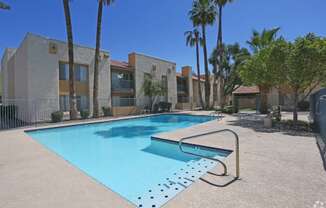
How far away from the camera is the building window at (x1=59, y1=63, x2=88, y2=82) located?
1903cm

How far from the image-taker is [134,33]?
21.0 metres

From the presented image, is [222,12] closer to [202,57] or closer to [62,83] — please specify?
[202,57]

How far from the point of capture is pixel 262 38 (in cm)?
1675

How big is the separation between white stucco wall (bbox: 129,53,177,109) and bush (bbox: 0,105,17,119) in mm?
13594

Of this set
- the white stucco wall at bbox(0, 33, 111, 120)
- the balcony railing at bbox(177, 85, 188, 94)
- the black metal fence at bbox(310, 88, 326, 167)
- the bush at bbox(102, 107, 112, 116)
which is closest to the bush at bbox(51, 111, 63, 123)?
the white stucco wall at bbox(0, 33, 111, 120)

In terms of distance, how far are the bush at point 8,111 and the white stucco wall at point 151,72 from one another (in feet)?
44.6

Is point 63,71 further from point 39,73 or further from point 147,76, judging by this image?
point 147,76

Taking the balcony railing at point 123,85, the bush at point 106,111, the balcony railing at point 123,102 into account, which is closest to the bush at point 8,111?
the bush at point 106,111

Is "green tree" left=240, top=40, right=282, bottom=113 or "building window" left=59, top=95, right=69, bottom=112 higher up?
"green tree" left=240, top=40, right=282, bottom=113

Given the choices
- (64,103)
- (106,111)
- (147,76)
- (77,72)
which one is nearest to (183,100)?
(147,76)

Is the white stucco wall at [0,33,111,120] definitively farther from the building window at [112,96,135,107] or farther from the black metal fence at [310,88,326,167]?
the black metal fence at [310,88,326,167]

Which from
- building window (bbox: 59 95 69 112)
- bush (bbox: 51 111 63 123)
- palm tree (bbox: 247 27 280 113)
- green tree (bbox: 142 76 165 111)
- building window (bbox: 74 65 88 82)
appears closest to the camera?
bush (bbox: 51 111 63 123)

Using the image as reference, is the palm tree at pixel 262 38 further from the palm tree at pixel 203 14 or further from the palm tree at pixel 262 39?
the palm tree at pixel 203 14

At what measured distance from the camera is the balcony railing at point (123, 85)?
23597 mm
